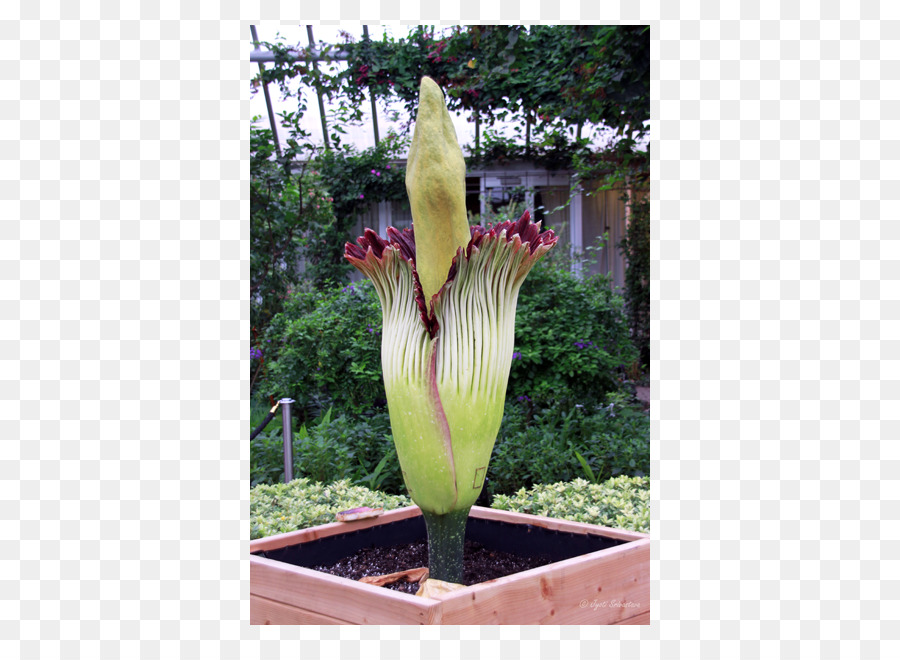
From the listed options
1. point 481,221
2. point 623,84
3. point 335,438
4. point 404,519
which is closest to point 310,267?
point 481,221

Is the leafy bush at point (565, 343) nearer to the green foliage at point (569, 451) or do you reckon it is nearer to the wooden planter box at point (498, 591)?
the green foliage at point (569, 451)

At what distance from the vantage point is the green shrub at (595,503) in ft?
7.86

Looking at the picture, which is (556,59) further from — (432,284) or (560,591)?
(560,591)

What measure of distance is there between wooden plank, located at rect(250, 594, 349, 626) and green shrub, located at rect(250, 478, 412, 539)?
1.53ft

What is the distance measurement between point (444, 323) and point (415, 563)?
0.81 metres

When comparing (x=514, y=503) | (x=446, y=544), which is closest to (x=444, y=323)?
(x=446, y=544)

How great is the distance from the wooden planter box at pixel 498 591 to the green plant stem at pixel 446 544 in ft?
0.66

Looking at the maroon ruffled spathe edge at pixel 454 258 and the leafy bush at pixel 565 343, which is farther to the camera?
the leafy bush at pixel 565 343

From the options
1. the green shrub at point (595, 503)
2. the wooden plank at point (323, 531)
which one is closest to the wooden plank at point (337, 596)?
the wooden plank at point (323, 531)

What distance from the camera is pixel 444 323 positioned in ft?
5.82

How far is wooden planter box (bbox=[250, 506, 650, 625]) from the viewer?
161cm

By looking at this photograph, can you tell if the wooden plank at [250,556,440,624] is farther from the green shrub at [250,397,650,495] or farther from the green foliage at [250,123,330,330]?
the green foliage at [250,123,330,330]

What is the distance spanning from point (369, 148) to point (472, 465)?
6881 millimetres

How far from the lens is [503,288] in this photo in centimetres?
180
